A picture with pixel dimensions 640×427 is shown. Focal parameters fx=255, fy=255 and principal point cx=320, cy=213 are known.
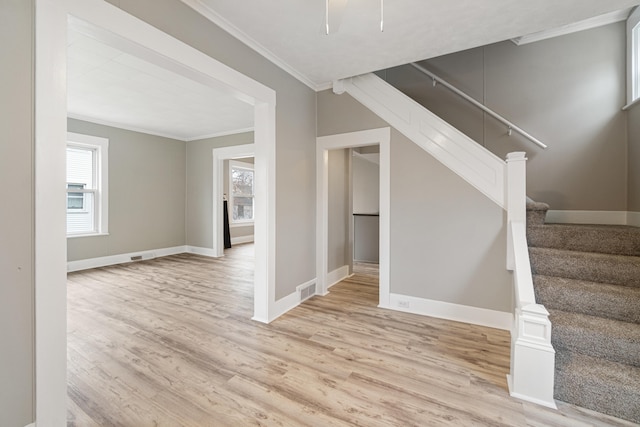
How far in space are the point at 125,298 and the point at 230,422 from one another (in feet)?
8.87

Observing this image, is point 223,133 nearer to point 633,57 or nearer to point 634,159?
point 633,57

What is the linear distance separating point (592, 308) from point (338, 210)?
285 cm

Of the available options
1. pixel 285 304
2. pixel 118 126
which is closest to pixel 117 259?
pixel 118 126

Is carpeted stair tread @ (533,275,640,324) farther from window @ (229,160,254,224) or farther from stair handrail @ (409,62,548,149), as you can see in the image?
window @ (229,160,254,224)

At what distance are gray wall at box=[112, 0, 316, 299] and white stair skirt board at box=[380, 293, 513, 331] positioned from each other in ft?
3.88

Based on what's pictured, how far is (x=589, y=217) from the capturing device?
3084mm

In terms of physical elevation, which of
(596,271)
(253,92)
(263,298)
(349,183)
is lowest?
(263,298)

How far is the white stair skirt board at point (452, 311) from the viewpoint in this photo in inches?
100

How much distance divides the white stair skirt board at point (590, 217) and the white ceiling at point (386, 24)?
2.13 m

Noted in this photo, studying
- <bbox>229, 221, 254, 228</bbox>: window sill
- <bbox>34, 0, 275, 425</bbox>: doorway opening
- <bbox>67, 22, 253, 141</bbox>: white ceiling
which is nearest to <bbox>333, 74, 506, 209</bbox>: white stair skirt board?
<bbox>67, 22, 253, 141</bbox>: white ceiling

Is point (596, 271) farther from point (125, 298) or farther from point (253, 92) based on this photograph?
point (125, 298)

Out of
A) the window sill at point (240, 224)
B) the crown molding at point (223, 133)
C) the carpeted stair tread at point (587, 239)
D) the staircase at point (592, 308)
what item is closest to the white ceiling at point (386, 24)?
the staircase at point (592, 308)

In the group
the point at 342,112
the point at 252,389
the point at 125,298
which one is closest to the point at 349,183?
the point at 342,112

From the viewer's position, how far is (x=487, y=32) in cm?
227
